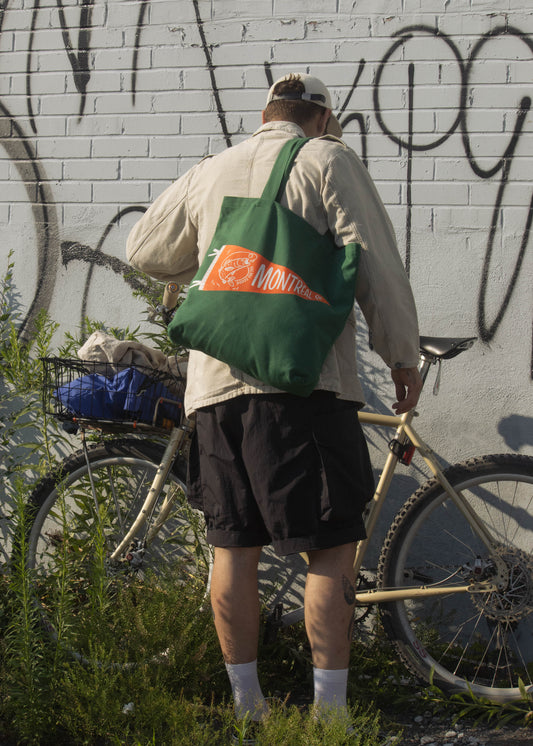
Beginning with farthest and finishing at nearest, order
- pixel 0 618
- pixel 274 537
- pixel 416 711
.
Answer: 1. pixel 0 618
2. pixel 416 711
3. pixel 274 537

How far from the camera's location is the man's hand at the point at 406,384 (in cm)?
200

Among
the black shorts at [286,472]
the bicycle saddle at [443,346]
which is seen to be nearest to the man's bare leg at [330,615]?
the black shorts at [286,472]

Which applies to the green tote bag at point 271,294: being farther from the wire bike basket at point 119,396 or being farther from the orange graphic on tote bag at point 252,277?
the wire bike basket at point 119,396

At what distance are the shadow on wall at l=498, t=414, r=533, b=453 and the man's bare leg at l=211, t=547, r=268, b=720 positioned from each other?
53.1 inches

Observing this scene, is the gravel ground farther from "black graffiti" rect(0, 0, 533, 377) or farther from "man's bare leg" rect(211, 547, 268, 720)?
"black graffiti" rect(0, 0, 533, 377)

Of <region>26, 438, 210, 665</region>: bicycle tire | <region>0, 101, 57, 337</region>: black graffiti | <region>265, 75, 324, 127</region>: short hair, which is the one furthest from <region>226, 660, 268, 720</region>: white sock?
<region>0, 101, 57, 337</region>: black graffiti

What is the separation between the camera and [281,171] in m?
1.86

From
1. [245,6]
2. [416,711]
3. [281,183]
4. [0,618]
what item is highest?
[245,6]

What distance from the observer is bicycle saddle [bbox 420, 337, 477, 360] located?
2.47 m

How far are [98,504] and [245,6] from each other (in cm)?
217

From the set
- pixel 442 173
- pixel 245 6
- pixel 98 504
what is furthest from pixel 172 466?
pixel 245 6

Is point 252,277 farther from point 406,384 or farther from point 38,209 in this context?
point 38,209

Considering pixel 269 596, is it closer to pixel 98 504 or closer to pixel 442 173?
pixel 98 504

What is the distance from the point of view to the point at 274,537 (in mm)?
1828
